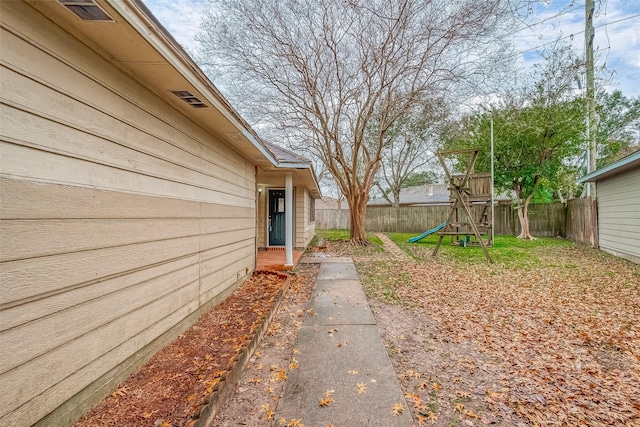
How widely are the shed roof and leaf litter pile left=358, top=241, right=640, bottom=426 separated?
2.35 m

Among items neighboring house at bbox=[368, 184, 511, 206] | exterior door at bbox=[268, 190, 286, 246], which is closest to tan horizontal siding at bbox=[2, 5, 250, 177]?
exterior door at bbox=[268, 190, 286, 246]

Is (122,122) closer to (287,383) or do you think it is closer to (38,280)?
(38,280)

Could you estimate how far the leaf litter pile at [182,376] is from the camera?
1.82 m

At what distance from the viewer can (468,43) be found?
24.7 feet

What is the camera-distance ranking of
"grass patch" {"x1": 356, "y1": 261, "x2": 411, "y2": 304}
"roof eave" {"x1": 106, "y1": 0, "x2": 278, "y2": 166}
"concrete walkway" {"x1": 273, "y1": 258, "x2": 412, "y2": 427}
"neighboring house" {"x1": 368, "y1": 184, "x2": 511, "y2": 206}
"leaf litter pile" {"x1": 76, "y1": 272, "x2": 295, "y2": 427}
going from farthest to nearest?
"neighboring house" {"x1": 368, "y1": 184, "x2": 511, "y2": 206} < "grass patch" {"x1": 356, "y1": 261, "x2": 411, "y2": 304} < "concrete walkway" {"x1": 273, "y1": 258, "x2": 412, "y2": 427} < "leaf litter pile" {"x1": 76, "y1": 272, "x2": 295, "y2": 427} < "roof eave" {"x1": 106, "y1": 0, "x2": 278, "y2": 166}

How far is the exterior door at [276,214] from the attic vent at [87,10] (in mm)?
A: 7855

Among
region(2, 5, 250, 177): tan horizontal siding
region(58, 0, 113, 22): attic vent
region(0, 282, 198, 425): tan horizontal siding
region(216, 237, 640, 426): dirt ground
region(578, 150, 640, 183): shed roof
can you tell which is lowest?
region(216, 237, 640, 426): dirt ground

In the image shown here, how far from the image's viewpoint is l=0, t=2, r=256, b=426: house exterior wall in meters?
1.45

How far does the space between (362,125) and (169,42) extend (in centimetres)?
835

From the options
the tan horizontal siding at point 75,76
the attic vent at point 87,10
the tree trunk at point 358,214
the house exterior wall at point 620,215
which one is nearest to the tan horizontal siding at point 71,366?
the tan horizontal siding at point 75,76

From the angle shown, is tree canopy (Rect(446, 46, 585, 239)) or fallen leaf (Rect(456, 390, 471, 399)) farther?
tree canopy (Rect(446, 46, 585, 239))

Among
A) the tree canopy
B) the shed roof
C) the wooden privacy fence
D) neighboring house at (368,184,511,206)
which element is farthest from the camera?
neighboring house at (368,184,511,206)

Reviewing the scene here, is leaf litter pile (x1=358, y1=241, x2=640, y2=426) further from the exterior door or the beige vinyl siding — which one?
the beige vinyl siding

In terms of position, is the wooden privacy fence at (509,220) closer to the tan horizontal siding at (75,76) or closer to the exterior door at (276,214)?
the exterior door at (276,214)
